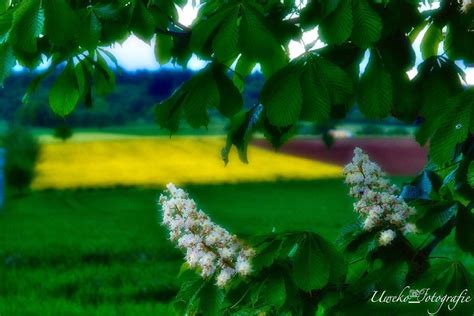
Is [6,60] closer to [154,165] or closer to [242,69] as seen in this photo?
[242,69]

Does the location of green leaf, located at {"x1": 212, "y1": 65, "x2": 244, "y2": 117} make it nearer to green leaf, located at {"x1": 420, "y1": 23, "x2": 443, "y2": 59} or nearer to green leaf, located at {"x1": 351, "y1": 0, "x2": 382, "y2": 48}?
green leaf, located at {"x1": 351, "y1": 0, "x2": 382, "y2": 48}

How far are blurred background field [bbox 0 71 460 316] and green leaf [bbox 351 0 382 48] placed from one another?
413 centimetres

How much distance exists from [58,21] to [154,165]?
691 inches

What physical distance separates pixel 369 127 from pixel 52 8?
16389 millimetres

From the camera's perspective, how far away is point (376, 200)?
314 centimetres

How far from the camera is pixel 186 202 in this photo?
3.06 metres

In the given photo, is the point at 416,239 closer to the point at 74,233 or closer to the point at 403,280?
the point at 74,233

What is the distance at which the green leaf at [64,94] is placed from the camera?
329 centimetres

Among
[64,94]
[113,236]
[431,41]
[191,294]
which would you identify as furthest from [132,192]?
[191,294]

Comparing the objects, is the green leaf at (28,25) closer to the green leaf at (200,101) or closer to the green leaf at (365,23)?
the green leaf at (200,101)

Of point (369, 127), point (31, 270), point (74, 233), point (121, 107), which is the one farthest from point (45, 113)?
point (31, 270)

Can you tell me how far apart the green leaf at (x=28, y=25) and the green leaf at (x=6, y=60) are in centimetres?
24

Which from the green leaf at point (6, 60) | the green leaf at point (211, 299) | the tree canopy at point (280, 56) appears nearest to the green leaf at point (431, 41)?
the tree canopy at point (280, 56)

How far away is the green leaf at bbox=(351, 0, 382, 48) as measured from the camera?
8.48 feet
